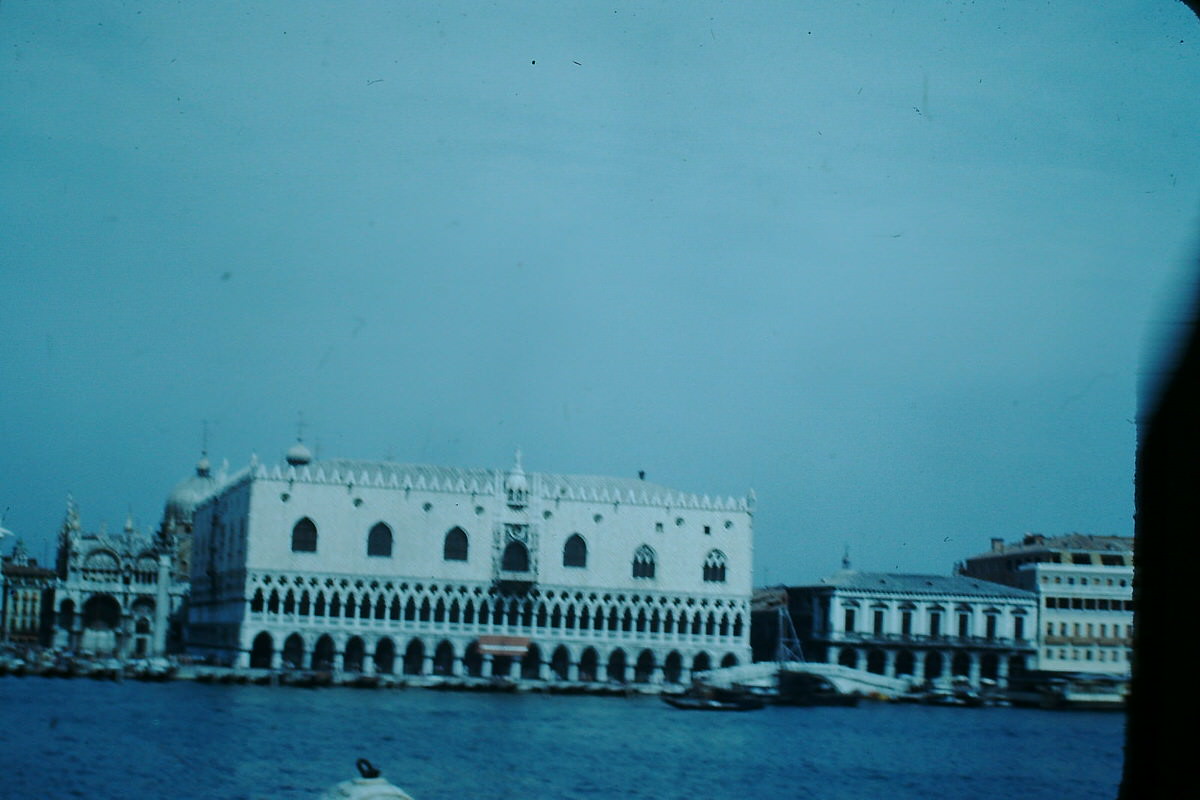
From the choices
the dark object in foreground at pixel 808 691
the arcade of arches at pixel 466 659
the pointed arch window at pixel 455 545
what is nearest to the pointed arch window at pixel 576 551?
the arcade of arches at pixel 466 659

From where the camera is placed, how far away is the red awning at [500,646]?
42750 mm

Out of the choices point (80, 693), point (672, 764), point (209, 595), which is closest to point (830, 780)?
point (672, 764)

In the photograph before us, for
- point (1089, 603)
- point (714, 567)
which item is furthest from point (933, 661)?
point (714, 567)

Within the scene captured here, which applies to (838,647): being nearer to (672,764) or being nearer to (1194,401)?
(672,764)

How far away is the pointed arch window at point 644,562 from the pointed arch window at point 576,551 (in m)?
1.44

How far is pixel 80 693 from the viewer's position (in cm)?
3553

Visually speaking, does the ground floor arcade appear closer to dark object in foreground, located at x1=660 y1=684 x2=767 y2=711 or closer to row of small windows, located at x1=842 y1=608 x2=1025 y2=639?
row of small windows, located at x1=842 y1=608 x2=1025 y2=639

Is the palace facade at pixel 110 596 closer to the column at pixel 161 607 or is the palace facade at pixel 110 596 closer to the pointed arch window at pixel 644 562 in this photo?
the column at pixel 161 607

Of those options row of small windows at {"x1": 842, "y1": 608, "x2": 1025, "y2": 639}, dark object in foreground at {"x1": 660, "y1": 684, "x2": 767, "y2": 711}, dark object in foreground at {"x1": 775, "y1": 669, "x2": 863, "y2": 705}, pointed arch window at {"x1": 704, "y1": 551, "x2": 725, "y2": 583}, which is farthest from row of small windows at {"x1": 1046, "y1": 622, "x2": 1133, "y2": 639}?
dark object in foreground at {"x1": 660, "y1": 684, "x2": 767, "y2": 711}

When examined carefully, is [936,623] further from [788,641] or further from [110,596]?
[110,596]

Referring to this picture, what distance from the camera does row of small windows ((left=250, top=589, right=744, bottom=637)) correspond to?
136ft

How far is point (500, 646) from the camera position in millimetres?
42812

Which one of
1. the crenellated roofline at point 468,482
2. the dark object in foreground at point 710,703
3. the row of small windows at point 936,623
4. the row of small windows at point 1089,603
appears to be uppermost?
the crenellated roofline at point 468,482

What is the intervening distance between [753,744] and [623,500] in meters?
13.9
